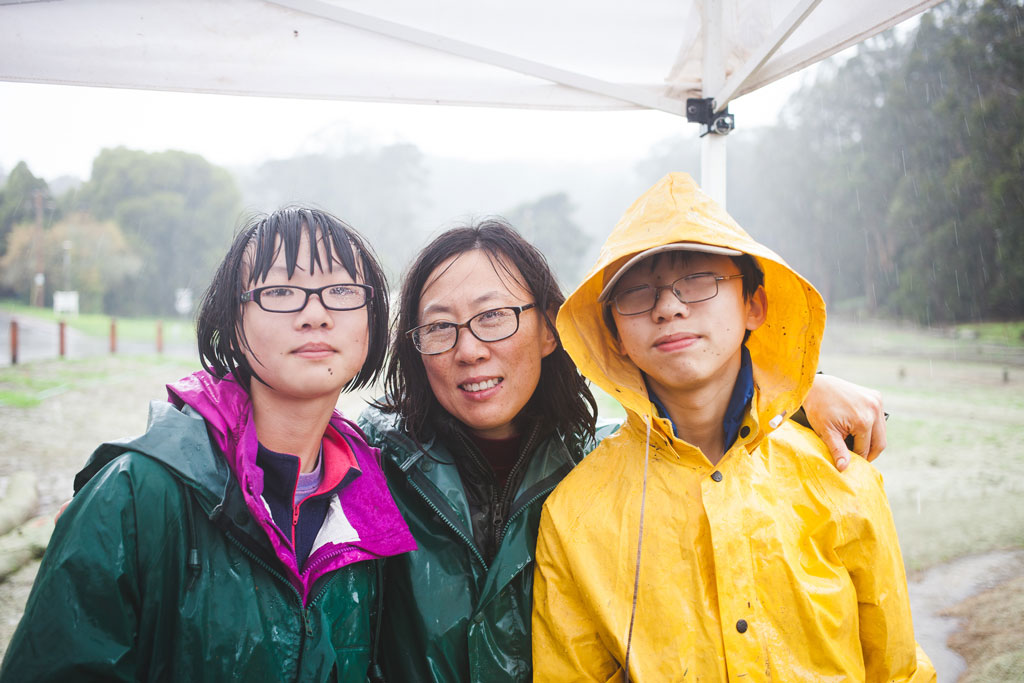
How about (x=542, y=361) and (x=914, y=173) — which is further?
(x=914, y=173)

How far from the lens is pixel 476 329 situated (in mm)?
1733

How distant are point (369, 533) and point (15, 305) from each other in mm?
7099

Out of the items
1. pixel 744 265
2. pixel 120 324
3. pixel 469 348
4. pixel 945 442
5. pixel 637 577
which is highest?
pixel 744 265

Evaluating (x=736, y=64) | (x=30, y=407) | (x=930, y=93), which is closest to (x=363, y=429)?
(x=736, y=64)

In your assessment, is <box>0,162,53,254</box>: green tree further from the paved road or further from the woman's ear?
the woman's ear

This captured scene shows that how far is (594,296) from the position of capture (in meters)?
1.83

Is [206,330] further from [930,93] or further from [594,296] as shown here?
[930,93]

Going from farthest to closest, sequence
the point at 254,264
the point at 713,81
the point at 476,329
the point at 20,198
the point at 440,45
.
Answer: the point at 20,198 < the point at 713,81 < the point at 440,45 < the point at 476,329 < the point at 254,264

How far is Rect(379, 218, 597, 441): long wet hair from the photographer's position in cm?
189

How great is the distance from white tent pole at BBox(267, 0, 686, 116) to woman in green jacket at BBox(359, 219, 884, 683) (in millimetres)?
964

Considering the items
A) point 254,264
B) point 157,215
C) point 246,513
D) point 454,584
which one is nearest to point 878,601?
point 454,584

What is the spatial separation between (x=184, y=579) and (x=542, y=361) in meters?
1.28

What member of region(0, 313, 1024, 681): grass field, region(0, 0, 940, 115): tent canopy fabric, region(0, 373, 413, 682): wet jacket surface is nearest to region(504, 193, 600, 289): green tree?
region(0, 313, 1024, 681): grass field

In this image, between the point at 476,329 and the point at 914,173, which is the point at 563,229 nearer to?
the point at 914,173
